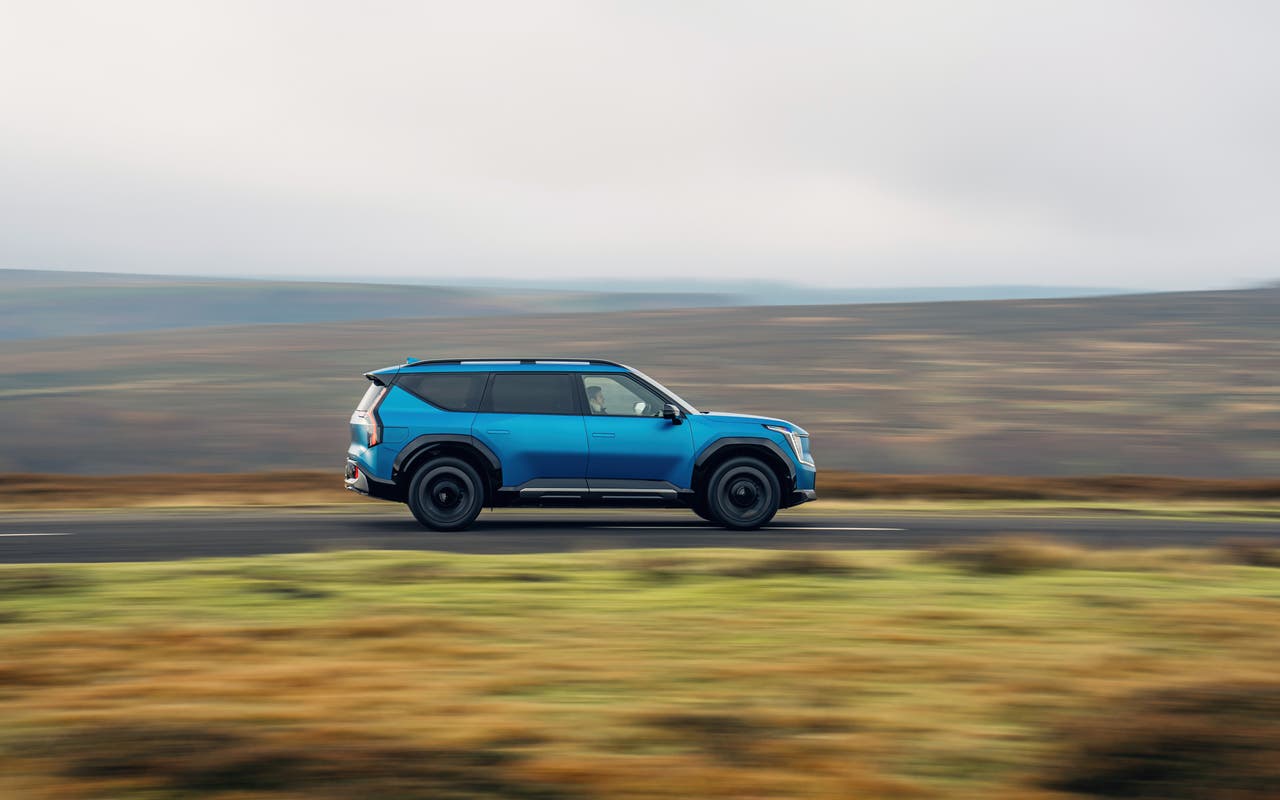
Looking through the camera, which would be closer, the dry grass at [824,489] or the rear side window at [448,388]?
the rear side window at [448,388]

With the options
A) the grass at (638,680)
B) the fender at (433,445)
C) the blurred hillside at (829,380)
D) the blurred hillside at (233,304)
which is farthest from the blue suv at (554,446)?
the blurred hillside at (233,304)

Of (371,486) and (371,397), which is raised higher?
(371,397)

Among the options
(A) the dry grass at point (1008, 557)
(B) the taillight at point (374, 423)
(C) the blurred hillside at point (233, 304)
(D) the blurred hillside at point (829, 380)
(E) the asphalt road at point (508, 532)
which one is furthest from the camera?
(C) the blurred hillside at point (233, 304)

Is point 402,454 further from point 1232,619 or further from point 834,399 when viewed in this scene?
point 834,399

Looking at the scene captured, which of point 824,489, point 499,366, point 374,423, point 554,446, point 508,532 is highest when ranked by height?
point 499,366

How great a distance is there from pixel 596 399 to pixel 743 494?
1.83 meters

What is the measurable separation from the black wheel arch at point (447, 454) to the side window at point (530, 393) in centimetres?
44

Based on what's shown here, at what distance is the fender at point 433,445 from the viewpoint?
43.6 ft

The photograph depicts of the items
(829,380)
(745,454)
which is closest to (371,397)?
(745,454)

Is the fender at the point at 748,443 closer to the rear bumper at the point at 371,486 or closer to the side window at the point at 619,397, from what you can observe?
the side window at the point at 619,397

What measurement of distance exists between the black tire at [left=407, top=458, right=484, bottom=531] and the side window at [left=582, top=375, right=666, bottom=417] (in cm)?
144

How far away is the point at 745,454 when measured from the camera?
45.0ft

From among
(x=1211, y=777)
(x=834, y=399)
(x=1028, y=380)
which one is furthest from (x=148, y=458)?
(x=1211, y=777)

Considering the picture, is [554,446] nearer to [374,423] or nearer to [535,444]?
[535,444]
